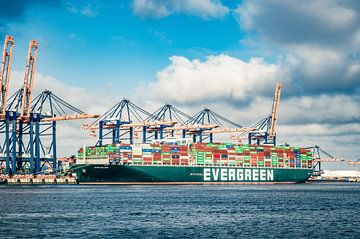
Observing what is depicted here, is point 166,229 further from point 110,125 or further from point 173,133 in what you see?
point 173,133

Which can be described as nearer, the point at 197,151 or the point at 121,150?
the point at 121,150

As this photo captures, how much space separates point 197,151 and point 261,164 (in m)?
21.9

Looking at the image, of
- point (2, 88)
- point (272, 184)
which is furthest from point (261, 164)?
point (2, 88)

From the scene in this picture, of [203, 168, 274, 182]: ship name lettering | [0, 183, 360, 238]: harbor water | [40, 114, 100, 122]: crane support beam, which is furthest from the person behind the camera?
[203, 168, 274, 182]: ship name lettering

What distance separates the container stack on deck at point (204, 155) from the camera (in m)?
126

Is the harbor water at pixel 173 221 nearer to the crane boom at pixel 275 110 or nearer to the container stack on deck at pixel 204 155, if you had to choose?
the container stack on deck at pixel 204 155

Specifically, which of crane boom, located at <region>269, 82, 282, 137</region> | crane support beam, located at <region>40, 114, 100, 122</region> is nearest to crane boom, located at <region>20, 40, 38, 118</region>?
crane support beam, located at <region>40, 114, 100, 122</region>

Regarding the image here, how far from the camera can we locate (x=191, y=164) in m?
136

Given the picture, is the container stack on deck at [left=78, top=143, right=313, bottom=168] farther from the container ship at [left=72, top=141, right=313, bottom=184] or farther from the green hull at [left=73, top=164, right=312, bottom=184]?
the green hull at [left=73, top=164, right=312, bottom=184]

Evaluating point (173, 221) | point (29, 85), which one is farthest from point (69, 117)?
point (173, 221)

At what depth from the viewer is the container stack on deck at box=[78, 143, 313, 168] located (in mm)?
125625

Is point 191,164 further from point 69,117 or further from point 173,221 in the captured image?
point 173,221

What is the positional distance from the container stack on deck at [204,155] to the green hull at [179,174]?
148 centimetres

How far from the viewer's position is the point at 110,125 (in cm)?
13975
